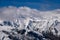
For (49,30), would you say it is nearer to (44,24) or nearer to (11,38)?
(44,24)

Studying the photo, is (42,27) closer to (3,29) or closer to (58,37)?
(58,37)

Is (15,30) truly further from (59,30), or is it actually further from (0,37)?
(59,30)

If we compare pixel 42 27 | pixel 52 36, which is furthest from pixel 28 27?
pixel 52 36

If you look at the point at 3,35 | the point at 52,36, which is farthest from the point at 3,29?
the point at 52,36

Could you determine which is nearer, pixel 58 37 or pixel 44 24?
pixel 58 37

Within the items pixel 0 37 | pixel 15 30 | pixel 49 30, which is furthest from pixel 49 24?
pixel 0 37

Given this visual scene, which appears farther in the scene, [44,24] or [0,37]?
[44,24]

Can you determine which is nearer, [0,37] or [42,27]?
[0,37]
